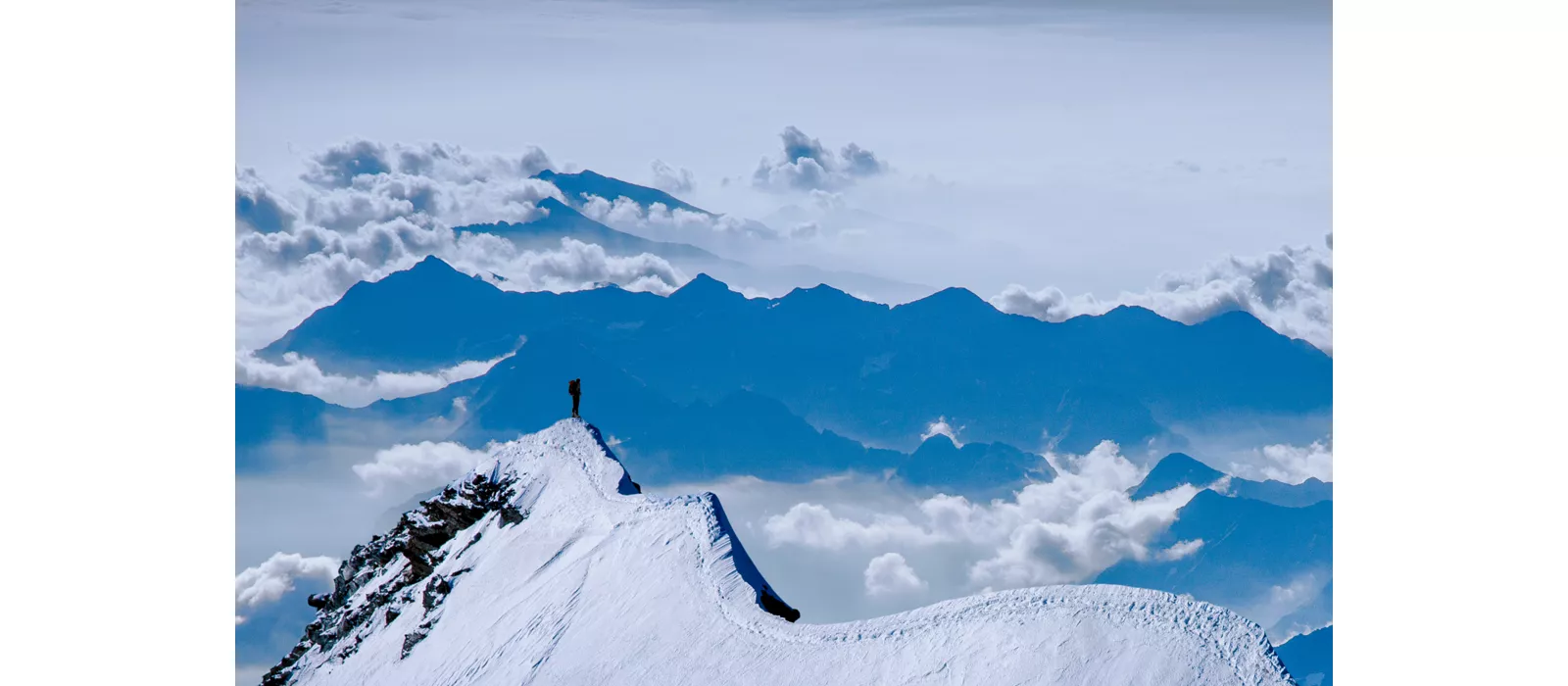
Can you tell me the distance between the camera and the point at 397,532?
20.5 m

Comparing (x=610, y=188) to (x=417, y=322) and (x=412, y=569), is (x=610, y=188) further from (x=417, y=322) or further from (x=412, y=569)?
(x=412, y=569)

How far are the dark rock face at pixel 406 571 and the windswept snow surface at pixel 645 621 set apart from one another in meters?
0.04

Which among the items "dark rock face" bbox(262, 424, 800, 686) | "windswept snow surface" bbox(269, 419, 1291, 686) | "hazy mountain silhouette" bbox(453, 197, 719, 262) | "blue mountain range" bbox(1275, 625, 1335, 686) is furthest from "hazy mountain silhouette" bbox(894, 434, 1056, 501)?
"windswept snow surface" bbox(269, 419, 1291, 686)

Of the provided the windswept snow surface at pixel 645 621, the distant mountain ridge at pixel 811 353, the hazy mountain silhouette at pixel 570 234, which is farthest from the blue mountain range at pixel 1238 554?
the windswept snow surface at pixel 645 621

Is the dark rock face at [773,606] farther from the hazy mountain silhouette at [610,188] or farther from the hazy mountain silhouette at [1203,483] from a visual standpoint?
the hazy mountain silhouette at [1203,483]

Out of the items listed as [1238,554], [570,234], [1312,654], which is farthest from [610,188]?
[1312,654]

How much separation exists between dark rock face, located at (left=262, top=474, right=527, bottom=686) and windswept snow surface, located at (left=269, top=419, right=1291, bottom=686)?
4 centimetres

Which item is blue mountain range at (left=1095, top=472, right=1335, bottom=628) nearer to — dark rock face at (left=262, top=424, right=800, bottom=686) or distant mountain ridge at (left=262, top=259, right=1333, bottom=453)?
distant mountain ridge at (left=262, top=259, right=1333, bottom=453)

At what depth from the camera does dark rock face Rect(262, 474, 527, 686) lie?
18.9 metres

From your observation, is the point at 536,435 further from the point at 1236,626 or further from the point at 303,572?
the point at 303,572

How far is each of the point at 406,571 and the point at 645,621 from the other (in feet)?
18.9

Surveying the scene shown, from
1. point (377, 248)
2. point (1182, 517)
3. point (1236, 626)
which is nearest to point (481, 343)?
point (377, 248)

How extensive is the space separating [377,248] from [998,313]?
14139 millimetres

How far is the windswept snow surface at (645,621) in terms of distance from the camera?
40.8 ft
